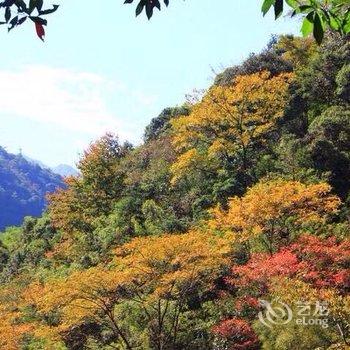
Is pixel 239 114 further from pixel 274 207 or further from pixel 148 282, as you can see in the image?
pixel 148 282

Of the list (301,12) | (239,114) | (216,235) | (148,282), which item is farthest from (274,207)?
(301,12)

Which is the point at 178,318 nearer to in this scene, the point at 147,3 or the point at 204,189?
the point at 204,189

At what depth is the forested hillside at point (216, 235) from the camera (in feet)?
52.7

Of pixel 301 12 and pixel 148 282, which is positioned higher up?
pixel 148 282

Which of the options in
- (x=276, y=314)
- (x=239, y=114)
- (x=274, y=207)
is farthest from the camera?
(x=239, y=114)

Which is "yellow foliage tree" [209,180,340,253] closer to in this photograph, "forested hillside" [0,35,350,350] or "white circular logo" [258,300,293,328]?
"forested hillside" [0,35,350,350]

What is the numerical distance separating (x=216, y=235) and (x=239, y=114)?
30.6 feet

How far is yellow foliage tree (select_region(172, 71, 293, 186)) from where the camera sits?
28094 millimetres

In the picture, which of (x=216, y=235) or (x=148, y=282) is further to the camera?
(x=216, y=235)

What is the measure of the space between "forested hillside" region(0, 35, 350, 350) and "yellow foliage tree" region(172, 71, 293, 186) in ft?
0.27

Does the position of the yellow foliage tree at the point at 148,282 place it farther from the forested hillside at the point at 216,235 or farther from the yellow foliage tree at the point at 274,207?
the yellow foliage tree at the point at 274,207

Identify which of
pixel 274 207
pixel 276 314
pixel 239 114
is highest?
pixel 239 114

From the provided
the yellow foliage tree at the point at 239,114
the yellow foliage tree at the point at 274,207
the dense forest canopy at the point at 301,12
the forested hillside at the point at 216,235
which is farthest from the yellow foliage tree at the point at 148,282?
the dense forest canopy at the point at 301,12

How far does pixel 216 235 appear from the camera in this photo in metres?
21.2
